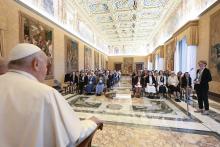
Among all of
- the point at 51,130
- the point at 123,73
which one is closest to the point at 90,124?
the point at 51,130

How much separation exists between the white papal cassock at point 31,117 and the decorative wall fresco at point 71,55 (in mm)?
9877

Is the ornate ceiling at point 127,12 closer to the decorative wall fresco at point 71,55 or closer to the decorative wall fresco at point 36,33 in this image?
the decorative wall fresco at point 71,55

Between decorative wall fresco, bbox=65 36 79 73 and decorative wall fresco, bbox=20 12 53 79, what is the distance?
2.21m

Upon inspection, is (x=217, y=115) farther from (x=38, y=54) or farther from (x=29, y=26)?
(x=29, y=26)

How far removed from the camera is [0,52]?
5.12m

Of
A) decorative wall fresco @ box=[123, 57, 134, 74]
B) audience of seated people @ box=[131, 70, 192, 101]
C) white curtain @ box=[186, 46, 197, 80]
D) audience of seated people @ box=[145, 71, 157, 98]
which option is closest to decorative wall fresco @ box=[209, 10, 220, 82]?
audience of seated people @ box=[131, 70, 192, 101]

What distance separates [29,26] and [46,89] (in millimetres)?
6916

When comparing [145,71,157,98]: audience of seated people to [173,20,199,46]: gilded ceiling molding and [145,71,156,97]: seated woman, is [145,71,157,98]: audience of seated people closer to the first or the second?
[145,71,156,97]: seated woman

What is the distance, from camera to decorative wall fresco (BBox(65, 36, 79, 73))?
35.4ft

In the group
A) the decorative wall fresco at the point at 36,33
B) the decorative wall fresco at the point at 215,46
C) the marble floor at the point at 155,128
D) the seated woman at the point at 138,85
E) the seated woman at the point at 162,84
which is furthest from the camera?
the seated woman at the point at 138,85

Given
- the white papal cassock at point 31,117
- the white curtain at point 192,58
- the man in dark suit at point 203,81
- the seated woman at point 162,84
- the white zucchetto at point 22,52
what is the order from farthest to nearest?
1. the white curtain at point 192,58
2. the seated woman at point 162,84
3. the man in dark suit at point 203,81
4. the white zucchetto at point 22,52
5. the white papal cassock at point 31,117

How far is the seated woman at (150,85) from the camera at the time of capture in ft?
25.4

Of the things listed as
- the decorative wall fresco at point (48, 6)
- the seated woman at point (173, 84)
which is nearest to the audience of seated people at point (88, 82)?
the seated woman at point (173, 84)

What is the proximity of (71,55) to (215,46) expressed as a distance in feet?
29.6
